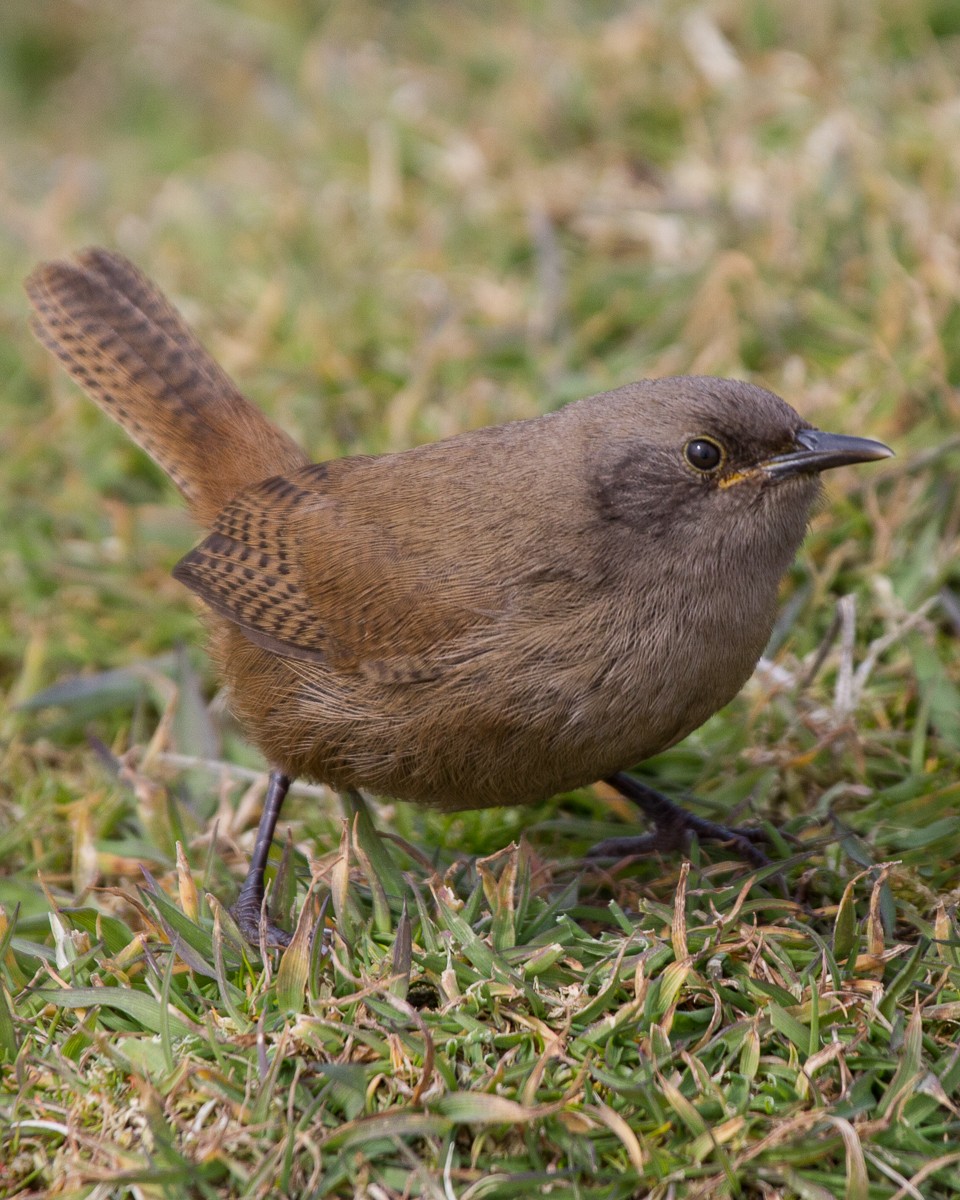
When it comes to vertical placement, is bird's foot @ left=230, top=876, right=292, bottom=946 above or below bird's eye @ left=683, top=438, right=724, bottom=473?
below

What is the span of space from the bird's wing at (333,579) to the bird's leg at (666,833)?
74 centimetres

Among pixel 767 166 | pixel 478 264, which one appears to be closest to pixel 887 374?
pixel 767 166

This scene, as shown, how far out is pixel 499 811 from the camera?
4.42 meters

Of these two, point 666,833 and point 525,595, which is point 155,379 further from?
point 666,833

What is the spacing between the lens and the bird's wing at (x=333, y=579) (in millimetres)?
3686

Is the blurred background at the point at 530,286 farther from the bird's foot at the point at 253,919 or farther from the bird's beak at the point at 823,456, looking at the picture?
the bird's beak at the point at 823,456

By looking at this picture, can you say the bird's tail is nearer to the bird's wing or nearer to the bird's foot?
the bird's wing

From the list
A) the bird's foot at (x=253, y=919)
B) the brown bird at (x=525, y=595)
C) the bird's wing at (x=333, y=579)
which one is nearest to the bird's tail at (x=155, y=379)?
the bird's wing at (x=333, y=579)

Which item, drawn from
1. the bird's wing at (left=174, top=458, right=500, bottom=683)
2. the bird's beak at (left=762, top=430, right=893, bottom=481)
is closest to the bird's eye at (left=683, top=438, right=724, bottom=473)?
the bird's beak at (left=762, top=430, right=893, bottom=481)

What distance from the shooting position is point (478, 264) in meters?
6.84

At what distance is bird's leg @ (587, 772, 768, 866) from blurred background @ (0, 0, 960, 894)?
0.20m

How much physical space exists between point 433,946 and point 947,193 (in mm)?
4256

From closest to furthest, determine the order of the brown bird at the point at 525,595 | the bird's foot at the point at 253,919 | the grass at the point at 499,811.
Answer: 1. the grass at the point at 499,811
2. the brown bird at the point at 525,595
3. the bird's foot at the point at 253,919

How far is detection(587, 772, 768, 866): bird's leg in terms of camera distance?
4.02 meters
